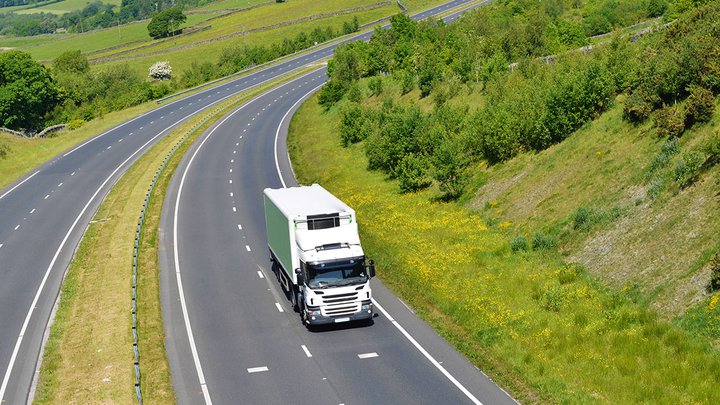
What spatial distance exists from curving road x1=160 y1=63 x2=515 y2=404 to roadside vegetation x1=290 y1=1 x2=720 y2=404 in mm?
1435

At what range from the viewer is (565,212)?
3722cm

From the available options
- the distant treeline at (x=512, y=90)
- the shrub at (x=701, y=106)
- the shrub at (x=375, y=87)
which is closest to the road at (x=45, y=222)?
the distant treeline at (x=512, y=90)

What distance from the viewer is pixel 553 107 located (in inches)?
1811

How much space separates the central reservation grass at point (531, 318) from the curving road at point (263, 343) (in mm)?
1247

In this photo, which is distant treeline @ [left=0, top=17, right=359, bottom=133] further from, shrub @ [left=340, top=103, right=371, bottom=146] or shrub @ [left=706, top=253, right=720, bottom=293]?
shrub @ [left=706, top=253, right=720, bottom=293]

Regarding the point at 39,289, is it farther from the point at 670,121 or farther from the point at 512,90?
the point at 512,90

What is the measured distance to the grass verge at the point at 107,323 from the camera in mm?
25859

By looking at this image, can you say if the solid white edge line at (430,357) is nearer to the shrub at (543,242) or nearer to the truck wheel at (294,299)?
the truck wheel at (294,299)

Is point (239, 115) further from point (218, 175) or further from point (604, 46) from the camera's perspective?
point (604, 46)

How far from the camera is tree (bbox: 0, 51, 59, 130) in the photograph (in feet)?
349

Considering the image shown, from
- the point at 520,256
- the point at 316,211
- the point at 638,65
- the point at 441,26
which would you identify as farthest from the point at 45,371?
the point at 441,26

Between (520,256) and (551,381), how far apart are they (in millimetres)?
11422

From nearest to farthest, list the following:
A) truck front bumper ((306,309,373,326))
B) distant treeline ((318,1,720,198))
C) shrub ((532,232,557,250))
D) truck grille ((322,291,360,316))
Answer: truck grille ((322,291,360,316)), truck front bumper ((306,309,373,326)), shrub ((532,232,557,250)), distant treeline ((318,1,720,198))

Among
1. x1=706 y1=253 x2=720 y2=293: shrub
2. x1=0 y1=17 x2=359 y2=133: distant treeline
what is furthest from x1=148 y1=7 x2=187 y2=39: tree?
x1=706 y1=253 x2=720 y2=293: shrub
